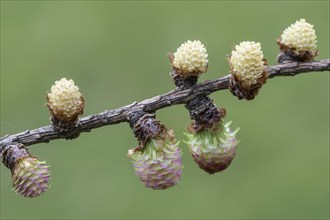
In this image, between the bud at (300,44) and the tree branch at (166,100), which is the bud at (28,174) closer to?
the tree branch at (166,100)

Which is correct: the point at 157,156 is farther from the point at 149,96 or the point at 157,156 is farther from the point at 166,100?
the point at 149,96

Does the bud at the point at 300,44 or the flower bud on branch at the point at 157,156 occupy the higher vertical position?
the bud at the point at 300,44

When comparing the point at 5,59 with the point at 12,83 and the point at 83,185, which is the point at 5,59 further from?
the point at 83,185

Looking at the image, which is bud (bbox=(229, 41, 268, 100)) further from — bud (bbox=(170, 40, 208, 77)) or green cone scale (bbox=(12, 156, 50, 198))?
green cone scale (bbox=(12, 156, 50, 198))

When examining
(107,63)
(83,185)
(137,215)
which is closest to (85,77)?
(107,63)

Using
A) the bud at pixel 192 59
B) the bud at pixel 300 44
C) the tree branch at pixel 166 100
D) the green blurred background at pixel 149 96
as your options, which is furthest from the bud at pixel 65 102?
the green blurred background at pixel 149 96
